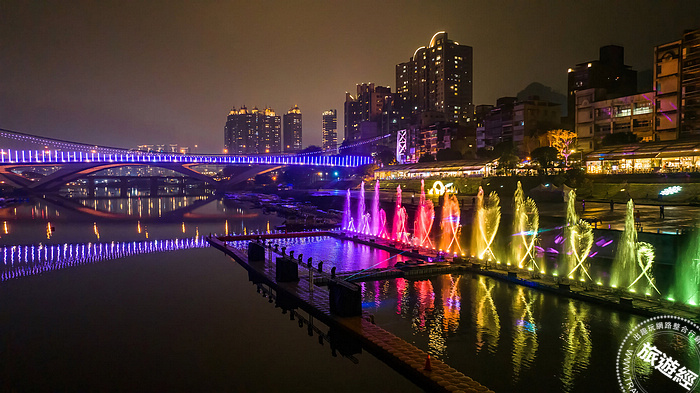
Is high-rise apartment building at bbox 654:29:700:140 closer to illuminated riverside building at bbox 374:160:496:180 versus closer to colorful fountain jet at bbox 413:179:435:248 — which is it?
illuminated riverside building at bbox 374:160:496:180

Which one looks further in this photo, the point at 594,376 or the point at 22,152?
the point at 22,152

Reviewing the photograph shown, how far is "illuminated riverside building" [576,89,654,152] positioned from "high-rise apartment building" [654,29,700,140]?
1.09 metres

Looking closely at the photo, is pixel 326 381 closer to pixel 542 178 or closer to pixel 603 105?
pixel 542 178

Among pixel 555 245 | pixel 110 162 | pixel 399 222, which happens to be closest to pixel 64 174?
pixel 110 162

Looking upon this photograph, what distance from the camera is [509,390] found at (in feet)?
29.2

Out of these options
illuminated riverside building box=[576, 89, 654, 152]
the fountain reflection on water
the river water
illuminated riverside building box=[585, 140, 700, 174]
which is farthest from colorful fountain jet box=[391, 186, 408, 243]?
illuminated riverside building box=[576, 89, 654, 152]

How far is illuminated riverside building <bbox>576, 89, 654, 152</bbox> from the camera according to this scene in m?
53.2

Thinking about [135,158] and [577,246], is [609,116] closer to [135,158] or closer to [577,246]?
[577,246]

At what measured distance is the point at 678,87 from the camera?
166 feet

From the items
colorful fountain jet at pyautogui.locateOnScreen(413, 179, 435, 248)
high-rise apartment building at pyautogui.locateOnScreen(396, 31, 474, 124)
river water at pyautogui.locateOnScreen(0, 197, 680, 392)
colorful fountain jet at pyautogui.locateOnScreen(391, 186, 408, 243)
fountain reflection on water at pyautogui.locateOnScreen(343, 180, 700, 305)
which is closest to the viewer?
river water at pyautogui.locateOnScreen(0, 197, 680, 392)

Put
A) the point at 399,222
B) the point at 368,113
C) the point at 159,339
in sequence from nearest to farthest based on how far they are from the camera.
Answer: the point at 159,339
the point at 399,222
the point at 368,113

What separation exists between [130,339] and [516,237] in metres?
21.4

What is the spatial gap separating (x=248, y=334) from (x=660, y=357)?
10.8 metres

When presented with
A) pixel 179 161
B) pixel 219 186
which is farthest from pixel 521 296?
pixel 219 186
